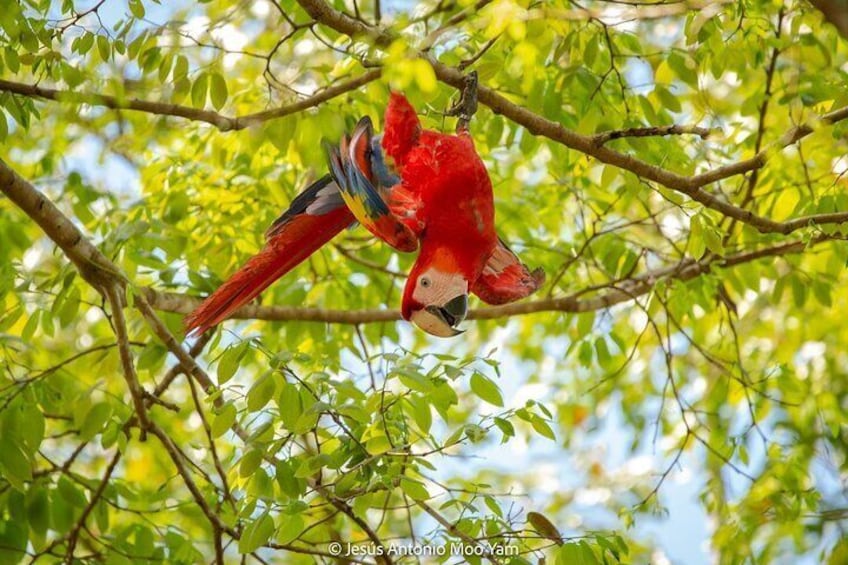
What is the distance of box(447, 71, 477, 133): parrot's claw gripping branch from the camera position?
105 inches

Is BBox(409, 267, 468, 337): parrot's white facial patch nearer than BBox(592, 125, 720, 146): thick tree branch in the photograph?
No

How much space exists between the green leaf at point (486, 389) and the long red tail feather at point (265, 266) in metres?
0.60

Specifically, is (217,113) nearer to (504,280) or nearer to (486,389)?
(504,280)

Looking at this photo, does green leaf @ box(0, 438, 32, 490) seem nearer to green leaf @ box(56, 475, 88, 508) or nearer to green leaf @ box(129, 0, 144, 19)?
green leaf @ box(56, 475, 88, 508)

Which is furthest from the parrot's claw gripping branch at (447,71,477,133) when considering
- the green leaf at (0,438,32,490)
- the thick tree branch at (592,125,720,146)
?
the green leaf at (0,438,32,490)

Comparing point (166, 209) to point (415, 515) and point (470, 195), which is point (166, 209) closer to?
point (470, 195)

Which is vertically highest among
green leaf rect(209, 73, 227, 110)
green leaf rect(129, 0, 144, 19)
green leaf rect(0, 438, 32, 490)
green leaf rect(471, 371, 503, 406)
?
green leaf rect(209, 73, 227, 110)

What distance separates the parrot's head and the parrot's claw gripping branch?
1.17 ft

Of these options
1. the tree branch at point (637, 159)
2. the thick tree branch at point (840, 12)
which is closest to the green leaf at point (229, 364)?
the tree branch at point (637, 159)

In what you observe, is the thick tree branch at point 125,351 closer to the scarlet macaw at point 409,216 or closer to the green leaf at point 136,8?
the scarlet macaw at point 409,216

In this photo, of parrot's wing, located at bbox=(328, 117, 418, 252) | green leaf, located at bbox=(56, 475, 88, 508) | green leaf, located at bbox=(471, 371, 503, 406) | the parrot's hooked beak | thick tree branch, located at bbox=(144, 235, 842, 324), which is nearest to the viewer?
green leaf, located at bbox=(471, 371, 503, 406)

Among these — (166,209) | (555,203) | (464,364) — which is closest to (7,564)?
(166,209)

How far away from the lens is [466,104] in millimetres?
2697

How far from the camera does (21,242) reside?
3727 millimetres
